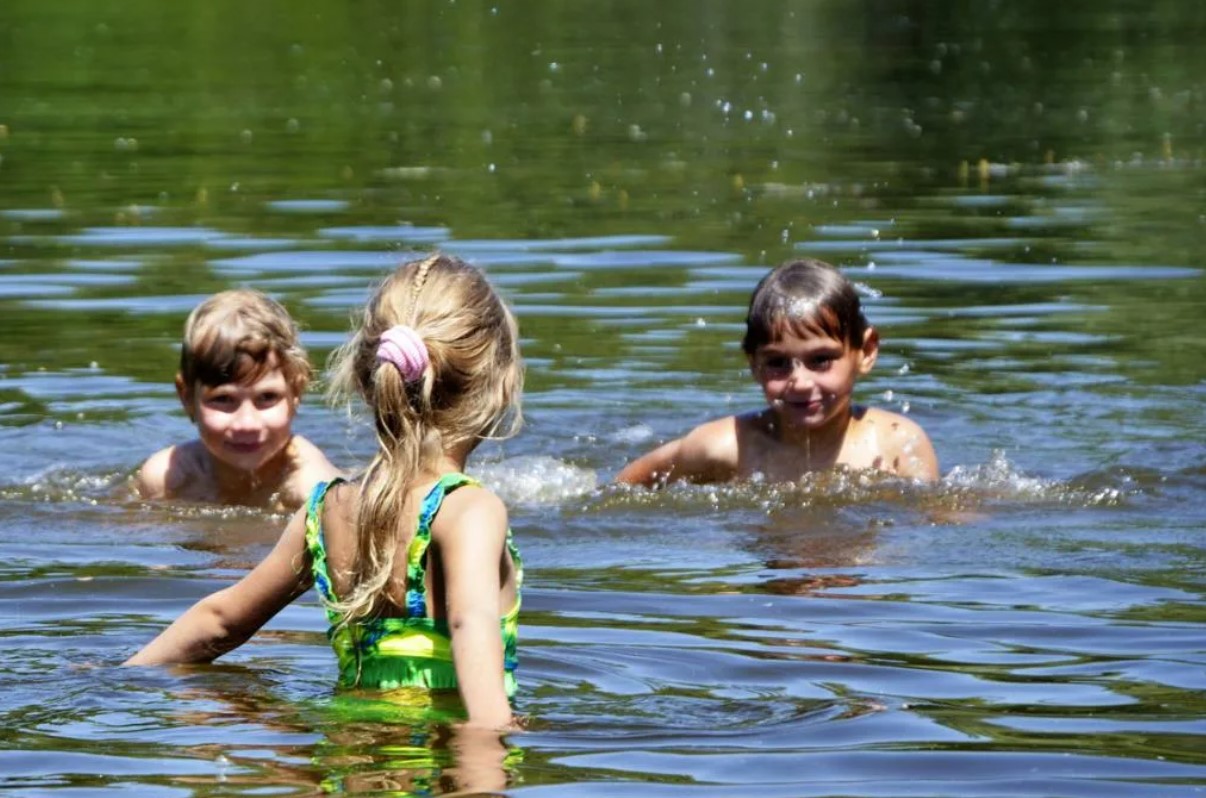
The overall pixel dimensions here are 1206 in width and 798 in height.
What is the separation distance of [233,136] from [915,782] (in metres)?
18.8

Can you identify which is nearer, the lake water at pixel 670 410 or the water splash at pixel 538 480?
the lake water at pixel 670 410

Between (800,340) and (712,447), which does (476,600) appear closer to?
(800,340)

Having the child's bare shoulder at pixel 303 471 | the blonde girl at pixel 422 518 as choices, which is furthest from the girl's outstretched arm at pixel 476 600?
the child's bare shoulder at pixel 303 471

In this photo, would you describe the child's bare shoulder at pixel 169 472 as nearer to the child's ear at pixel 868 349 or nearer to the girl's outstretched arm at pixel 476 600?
the child's ear at pixel 868 349

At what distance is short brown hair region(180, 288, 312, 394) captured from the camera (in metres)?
9.14

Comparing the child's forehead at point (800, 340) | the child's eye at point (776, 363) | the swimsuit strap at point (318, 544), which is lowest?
the swimsuit strap at point (318, 544)

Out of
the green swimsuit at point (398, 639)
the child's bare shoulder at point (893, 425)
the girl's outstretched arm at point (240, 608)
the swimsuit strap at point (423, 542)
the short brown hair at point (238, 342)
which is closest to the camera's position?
the swimsuit strap at point (423, 542)

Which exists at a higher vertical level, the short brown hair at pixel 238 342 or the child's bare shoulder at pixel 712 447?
the short brown hair at pixel 238 342

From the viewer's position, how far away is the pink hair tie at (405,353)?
522 centimetres

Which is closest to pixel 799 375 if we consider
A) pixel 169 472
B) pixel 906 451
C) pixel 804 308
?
pixel 804 308

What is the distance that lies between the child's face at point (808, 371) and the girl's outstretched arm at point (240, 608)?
13.8 feet

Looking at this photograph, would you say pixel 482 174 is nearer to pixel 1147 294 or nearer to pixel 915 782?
pixel 1147 294

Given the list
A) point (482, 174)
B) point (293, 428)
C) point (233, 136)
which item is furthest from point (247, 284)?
point (233, 136)

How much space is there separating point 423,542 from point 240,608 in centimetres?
67
